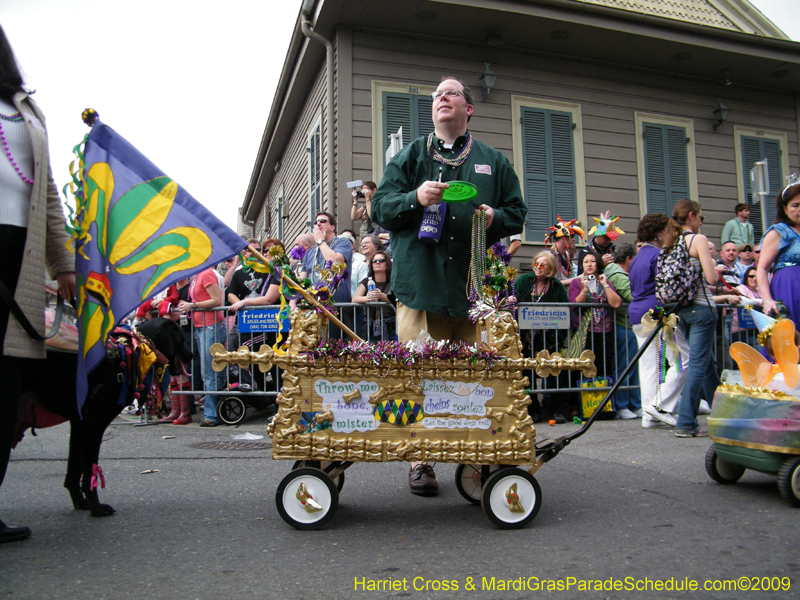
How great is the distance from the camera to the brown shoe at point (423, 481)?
3.70 m

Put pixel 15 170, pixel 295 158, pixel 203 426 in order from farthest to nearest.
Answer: pixel 295 158 → pixel 203 426 → pixel 15 170

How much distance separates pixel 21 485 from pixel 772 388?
4592 mm

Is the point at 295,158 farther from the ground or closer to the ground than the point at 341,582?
farther from the ground

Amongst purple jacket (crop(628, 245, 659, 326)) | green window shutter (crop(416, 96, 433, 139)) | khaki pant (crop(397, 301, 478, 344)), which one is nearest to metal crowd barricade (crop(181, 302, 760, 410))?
purple jacket (crop(628, 245, 659, 326))

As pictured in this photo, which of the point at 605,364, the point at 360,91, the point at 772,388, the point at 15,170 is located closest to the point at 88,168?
the point at 15,170

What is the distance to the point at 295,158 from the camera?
14867 mm

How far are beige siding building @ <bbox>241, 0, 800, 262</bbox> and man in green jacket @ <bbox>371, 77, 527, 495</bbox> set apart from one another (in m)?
6.26

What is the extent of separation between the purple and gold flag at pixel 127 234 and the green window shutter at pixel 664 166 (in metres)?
10.1

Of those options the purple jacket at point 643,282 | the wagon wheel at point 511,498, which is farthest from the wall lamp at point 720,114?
the wagon wheel at point 511,498

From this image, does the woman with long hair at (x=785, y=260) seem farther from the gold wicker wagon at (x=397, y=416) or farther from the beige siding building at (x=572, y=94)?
the beige siding building at (x=572, y=94)

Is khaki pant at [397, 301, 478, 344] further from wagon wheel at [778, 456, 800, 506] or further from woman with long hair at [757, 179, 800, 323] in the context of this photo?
woman with long hair at [757, 179, 800, 323]

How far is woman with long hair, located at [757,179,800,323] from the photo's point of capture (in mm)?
4281

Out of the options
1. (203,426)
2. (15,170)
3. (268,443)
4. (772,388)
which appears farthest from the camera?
(203,426)

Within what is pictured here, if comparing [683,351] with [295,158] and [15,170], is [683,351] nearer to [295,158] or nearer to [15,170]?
[15,170]
